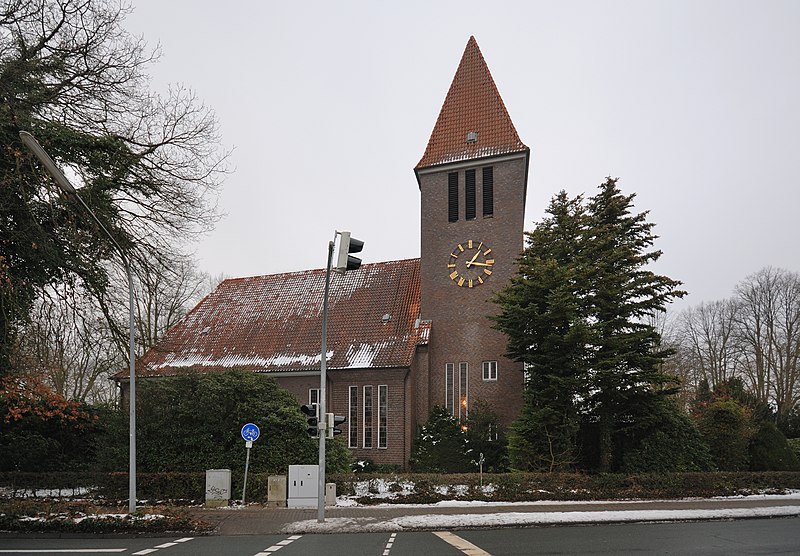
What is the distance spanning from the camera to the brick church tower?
108 ft

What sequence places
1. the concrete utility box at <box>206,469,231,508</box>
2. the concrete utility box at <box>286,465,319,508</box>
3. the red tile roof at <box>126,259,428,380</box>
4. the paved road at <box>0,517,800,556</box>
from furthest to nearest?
the red tile roof at <box>126,259,428,380</box>, the concrete utility box at <box>206,469,231,508</box>, the concrete utility box at <box>286,465,319,508</box>, the paved road at <box>0,517,800,556</box>

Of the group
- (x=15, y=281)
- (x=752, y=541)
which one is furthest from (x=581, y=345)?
(x=15, y=281)

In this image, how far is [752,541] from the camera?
13.6 meters

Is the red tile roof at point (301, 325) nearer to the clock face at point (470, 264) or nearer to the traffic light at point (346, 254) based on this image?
the clock face at point (470, 264)

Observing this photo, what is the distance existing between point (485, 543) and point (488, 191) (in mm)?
22871

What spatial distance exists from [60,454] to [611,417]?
2294 cm

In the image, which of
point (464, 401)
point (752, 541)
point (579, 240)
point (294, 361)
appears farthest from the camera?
point (294, 361)

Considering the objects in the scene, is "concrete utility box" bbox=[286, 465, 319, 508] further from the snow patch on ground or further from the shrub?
the shrub

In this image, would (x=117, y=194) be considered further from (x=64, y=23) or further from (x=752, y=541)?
(x=752, y=541)

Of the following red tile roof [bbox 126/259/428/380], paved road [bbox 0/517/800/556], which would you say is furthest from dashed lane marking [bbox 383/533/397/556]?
red tile roof [bbox 126/259/428/380]

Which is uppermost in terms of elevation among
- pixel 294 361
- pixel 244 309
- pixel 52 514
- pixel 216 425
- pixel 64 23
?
pixel 64 23

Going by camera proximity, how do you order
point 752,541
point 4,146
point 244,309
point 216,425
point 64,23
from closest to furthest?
point 752,541 < point 4,146 < point 64,23 < point 216,425 < point 244,309

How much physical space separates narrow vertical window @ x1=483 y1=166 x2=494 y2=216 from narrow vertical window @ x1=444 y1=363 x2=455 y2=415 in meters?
8.10

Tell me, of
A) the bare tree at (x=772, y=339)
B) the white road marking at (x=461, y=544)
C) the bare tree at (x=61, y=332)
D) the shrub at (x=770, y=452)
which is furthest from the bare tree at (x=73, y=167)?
the bare tree at (x=772, y=339)
